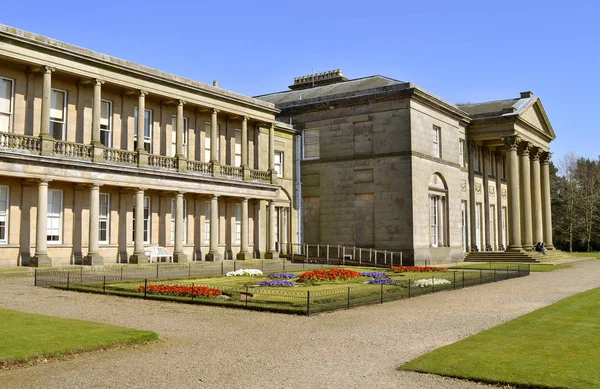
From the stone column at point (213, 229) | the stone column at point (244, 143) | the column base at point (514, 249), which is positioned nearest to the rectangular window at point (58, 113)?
the stone column at point (213, 229)

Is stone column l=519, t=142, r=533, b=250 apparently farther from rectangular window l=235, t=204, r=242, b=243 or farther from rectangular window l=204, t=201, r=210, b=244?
rectangular window l=204, t=201, r=210, b=244

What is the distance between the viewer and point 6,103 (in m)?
25.7

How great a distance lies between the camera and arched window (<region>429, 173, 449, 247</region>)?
4119 centimetres

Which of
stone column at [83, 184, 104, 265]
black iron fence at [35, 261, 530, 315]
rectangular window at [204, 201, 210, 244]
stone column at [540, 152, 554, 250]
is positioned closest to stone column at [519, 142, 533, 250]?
stone column at [540, 152, 554, 250]

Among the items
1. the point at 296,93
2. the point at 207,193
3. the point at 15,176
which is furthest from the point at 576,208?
the point at 15,176

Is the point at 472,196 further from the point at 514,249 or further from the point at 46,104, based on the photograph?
the point at 46,104

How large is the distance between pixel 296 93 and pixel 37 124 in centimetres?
2570

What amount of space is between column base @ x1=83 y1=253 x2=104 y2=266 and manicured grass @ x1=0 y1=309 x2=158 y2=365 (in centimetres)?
1370

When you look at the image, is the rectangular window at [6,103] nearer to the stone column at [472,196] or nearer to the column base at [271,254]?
the column base at [271,254]

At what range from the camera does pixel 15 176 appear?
24.2 meters

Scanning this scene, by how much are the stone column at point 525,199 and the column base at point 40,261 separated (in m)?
37.3

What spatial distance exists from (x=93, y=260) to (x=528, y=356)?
70.0 ft

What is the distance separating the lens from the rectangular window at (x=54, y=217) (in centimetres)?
2708

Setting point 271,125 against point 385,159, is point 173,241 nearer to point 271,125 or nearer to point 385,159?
point 271,125
